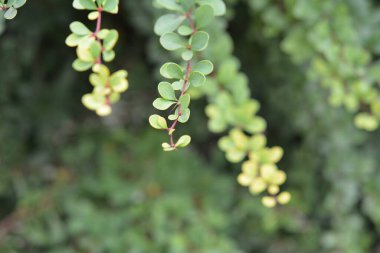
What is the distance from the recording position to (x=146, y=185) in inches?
61.9

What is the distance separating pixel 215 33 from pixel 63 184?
28.5 inches

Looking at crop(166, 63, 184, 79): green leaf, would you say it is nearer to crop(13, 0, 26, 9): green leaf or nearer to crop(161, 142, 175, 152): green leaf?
crop(161, 142, 175, 152): green leaf

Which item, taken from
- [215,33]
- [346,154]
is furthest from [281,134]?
[215,33]

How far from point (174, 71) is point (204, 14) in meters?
0.11

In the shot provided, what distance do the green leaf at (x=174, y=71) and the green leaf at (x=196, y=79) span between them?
1 centimetres

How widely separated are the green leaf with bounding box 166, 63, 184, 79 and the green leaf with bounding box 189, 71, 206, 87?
1 cm

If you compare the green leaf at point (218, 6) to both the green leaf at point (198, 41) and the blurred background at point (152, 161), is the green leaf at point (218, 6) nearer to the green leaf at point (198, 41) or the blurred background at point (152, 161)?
the green leaf at point (198, 41)

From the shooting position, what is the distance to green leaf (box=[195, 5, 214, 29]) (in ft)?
2.45

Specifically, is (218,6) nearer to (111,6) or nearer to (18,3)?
(111,6)

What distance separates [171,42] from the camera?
2.41 feet

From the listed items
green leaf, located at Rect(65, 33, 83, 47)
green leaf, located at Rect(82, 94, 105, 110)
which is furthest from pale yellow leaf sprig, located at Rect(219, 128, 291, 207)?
green leaf, located at Rect(65, 33, 83, 47)

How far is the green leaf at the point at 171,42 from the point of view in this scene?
28.7 inches

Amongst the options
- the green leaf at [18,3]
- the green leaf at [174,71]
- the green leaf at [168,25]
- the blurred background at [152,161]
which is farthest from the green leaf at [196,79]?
the blurred background at [152,161]

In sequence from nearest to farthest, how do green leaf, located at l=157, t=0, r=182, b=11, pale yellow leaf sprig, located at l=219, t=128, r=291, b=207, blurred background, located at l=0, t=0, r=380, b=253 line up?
green leaf, located at l=157, t=0, r=182, b=11, pale yellow leaf sprig, located at l=219, t=128, r=291, b=207, blurred background, located at l=0, t=0, r=380, b=253
